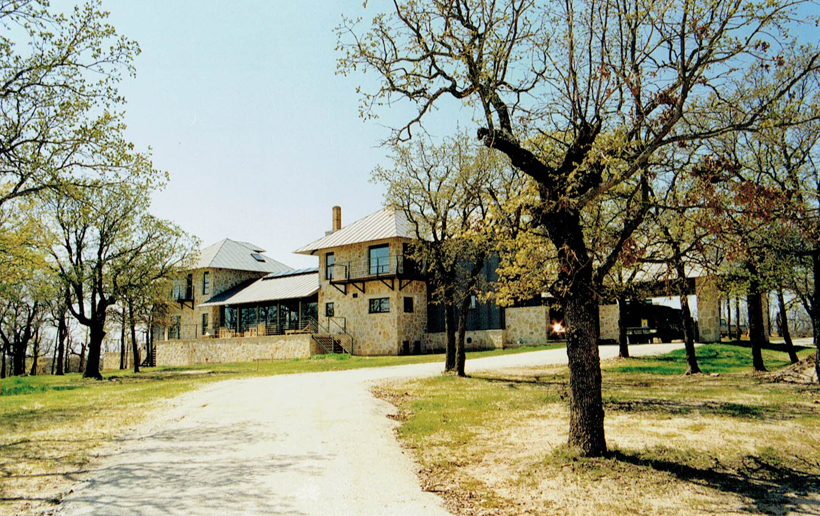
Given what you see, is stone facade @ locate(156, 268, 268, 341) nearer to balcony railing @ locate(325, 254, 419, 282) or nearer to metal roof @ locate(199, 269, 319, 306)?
metal roof @ locate(199, 269, 319, 306)

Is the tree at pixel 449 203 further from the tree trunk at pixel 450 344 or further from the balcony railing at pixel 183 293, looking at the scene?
the balcony railing at pixel 183 293

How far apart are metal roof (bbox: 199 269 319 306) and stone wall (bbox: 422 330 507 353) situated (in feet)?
26.2

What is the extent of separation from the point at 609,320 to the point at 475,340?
7.49 metres

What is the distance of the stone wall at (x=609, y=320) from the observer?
105ft

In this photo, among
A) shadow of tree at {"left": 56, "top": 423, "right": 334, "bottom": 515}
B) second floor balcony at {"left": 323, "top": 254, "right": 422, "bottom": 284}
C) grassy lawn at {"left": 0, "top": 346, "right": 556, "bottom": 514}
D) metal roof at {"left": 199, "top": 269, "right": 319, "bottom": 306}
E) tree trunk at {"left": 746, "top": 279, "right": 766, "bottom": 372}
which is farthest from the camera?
metal roof at {"left": 199, "top": 269, "right": 319, "bottom": 306}

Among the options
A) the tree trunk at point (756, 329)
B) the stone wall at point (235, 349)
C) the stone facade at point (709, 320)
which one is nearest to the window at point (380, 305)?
the stone wall at point (235, 349)

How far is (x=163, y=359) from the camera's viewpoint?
44375 millimetres

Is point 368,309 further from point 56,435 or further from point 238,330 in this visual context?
point 56,435

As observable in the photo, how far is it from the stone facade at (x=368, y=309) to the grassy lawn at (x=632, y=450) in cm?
1933

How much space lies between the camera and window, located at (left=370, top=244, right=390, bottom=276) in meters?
34.0

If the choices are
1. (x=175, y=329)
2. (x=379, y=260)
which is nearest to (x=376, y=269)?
(x=379, y=260)

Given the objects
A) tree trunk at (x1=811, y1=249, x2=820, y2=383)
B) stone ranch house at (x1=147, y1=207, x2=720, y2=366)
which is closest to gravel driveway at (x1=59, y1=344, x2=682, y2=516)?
tree trunk at (x1=811, y1=249, x2=820, y2=383)

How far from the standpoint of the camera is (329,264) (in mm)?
37094

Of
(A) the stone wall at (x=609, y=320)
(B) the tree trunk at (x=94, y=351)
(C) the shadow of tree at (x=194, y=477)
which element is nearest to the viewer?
(C) the shadow of tree at (x=194, y=477)
